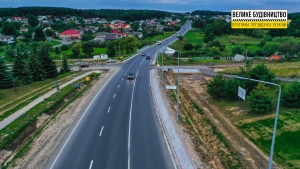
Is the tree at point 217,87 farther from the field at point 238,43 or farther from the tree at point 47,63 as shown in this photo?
the field at point 238,43

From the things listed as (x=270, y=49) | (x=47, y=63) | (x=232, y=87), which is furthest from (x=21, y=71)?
(x=270, y=49)

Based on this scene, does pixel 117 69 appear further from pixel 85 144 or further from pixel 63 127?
pixel 85 144

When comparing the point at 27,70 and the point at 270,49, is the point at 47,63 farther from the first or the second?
the point at 270,49

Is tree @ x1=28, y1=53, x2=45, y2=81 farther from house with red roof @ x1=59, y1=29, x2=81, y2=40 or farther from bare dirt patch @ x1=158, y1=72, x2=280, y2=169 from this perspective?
house with red roof @ x1=59, y1=29, x2=81, y2=40

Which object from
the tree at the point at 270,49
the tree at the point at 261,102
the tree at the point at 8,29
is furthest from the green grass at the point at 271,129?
the tree at the point at 8,29

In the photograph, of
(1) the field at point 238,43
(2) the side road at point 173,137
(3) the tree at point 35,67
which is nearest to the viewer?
(2) the side road at point 173,137

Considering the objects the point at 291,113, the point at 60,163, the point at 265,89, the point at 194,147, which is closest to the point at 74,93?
the point at 60,163
